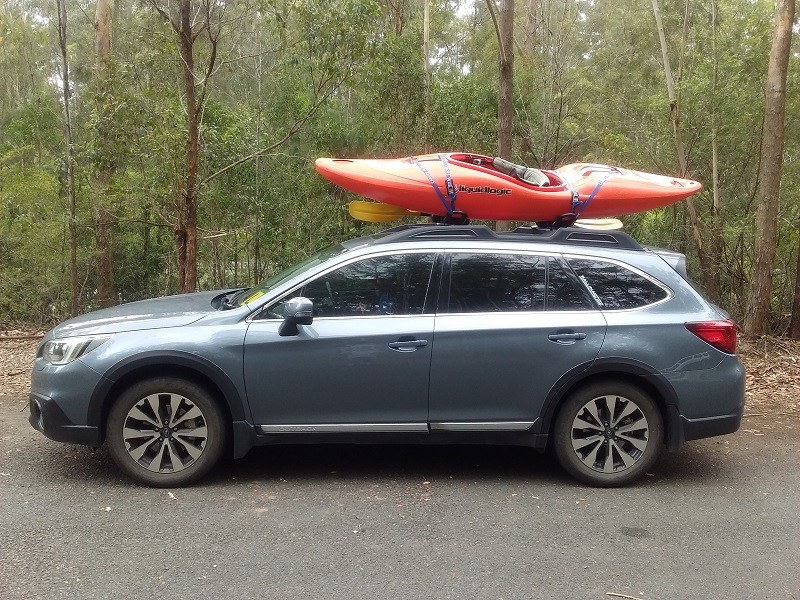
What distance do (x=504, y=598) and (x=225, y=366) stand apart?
7.37 ft

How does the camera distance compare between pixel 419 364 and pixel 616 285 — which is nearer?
pixel 419 364

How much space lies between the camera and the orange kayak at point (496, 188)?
211 inches

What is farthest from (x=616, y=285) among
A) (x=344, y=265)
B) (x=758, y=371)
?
(x=758, y=371)

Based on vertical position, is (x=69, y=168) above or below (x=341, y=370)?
above

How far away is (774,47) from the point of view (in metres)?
9.44

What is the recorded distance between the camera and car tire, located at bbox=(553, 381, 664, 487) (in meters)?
4.93

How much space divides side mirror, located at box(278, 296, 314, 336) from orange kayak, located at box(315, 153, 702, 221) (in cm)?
121

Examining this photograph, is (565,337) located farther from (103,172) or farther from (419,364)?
(103,172)

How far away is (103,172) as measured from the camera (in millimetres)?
9797

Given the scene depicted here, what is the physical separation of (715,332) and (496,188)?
1.79m

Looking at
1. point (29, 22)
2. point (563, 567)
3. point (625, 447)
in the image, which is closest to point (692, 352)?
point (625, 447)

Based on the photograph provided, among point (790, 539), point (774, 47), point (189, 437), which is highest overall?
point (774, 47)

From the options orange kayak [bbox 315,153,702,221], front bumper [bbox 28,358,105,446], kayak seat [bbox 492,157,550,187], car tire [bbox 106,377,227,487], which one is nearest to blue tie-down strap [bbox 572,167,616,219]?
orange kayak [bbox 315,153,702,221]

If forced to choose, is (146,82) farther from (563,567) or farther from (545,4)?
(545,4)
